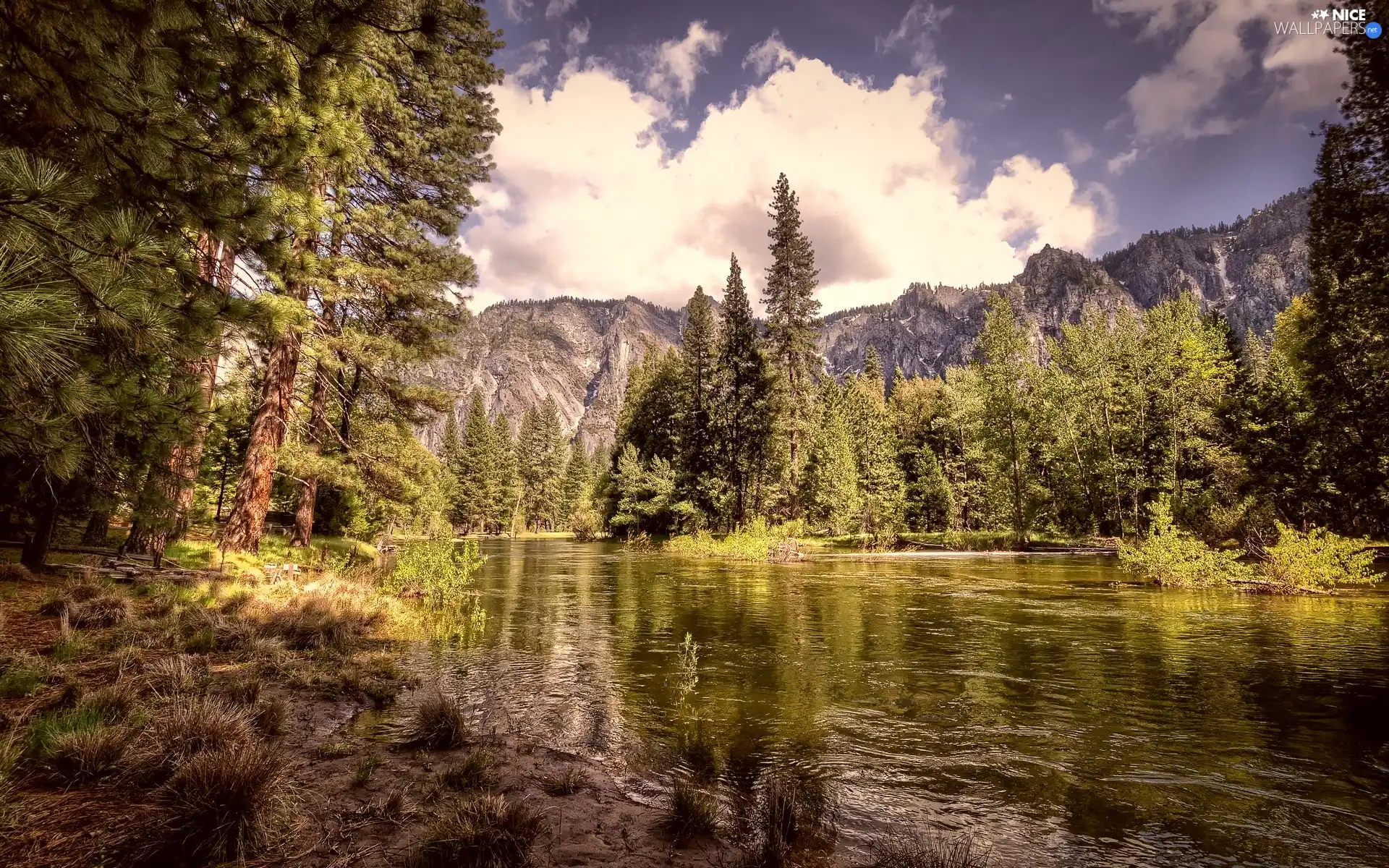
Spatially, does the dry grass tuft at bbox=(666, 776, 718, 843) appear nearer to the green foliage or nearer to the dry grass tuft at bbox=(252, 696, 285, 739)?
the dry grass tuft at bbox=(252, 696, 285, 739)

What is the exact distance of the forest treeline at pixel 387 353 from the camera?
4.11 meters

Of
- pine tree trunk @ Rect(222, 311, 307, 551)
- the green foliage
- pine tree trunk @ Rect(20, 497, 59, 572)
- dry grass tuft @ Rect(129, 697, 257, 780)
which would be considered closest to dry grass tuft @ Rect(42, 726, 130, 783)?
dry grass tuft @ Rect(129, 697, 257, 780)

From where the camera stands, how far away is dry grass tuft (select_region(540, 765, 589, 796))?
15.3 ft

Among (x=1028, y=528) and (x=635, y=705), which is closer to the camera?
(x=635, y=705)

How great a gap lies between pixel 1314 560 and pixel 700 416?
34.4 m

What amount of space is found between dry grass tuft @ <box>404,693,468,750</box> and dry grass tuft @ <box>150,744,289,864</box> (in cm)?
187

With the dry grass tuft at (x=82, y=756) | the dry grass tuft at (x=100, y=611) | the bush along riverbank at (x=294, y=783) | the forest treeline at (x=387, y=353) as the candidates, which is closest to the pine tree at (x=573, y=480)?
the forest treeline at (x=387, y=353)

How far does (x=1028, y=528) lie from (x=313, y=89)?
43.3 meters

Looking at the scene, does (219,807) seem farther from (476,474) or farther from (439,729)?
(476,474)

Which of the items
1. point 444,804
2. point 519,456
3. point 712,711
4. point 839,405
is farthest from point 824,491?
point 519,456

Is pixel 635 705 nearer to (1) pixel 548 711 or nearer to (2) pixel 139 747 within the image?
(1) pixel 548 711

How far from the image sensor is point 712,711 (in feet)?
24.1

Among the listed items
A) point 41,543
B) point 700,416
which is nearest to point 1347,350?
point 700,416

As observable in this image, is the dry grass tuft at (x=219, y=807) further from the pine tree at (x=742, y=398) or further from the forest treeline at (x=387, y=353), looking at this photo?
the pine tree at (x=742, y=398)
